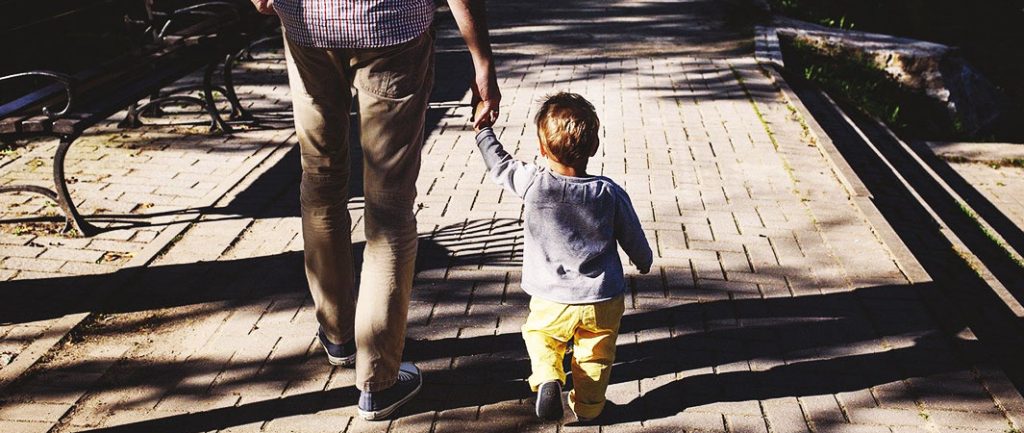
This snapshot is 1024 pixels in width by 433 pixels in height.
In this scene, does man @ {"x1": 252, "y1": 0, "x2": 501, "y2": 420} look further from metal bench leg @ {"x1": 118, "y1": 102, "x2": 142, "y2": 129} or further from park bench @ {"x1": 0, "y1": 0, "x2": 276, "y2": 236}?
metal bench leg @ {"x1": 118, "y1": 102, "x2": 142, "y2": 129}

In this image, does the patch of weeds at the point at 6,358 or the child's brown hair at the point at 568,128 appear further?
the patch of weeds at the point at 6,358

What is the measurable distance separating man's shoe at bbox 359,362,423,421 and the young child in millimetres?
481

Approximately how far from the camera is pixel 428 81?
8.99 ft

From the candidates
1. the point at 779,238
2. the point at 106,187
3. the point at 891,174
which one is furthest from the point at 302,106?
the point at 891,174

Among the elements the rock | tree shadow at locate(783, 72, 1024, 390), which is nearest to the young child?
tree shadow at locate(783, 72, 1024, 390)

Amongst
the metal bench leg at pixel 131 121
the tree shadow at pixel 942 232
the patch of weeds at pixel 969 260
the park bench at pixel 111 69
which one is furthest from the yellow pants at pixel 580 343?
the metal bench leg at pixel 131 121

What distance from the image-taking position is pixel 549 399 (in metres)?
3.01

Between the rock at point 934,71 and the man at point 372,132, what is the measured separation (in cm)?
839

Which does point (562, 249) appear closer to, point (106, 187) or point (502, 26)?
point (106, 187)

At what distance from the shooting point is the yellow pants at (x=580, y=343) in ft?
9.61

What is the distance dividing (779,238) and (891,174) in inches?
92.0

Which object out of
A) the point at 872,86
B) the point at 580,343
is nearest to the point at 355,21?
the point at 580,343

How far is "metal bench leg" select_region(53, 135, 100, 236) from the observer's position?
4.71m

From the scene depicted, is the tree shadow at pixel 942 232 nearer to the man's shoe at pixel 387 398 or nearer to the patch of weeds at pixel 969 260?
the patch of weeds at pixel 969 260
